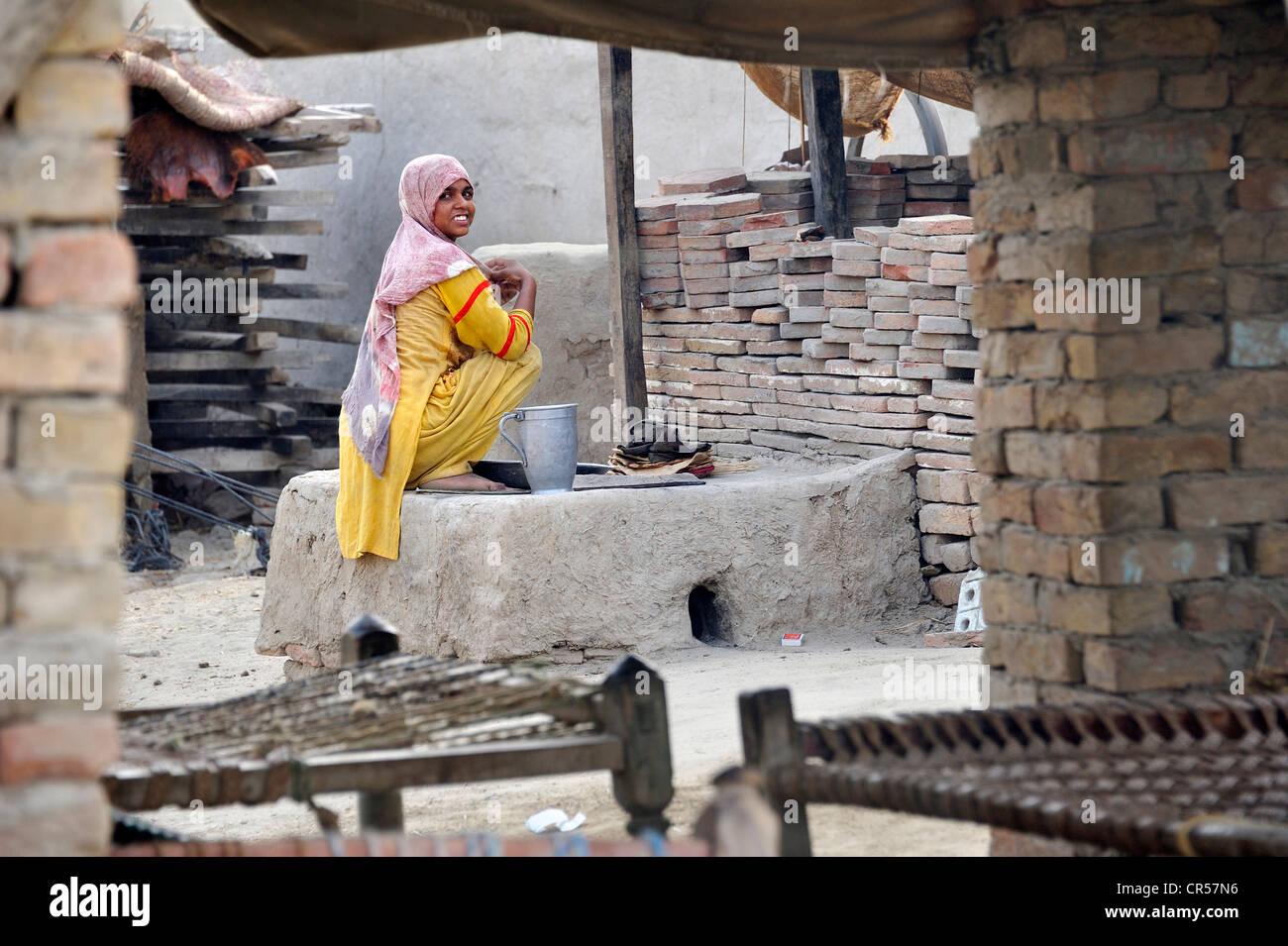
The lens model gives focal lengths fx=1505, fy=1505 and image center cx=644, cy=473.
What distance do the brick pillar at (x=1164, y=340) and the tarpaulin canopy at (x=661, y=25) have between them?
1.01 ft

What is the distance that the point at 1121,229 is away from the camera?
312cm

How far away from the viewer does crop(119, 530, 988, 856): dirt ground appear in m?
4.00

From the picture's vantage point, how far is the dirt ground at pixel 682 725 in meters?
4.00

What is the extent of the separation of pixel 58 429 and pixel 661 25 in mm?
1834

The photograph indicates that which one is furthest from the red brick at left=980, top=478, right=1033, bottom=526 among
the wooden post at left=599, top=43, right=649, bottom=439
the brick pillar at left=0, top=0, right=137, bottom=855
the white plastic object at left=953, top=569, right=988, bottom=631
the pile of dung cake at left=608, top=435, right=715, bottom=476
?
the wooden post at left=599, top=43, right=649, bottom=439

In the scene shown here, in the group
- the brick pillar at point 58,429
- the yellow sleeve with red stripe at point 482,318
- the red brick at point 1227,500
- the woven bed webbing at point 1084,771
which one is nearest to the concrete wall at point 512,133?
the yellow sleeve with red stripe at point 482,318

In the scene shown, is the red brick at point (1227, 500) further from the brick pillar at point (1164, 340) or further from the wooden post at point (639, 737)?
the wooden post at point (639, 737)

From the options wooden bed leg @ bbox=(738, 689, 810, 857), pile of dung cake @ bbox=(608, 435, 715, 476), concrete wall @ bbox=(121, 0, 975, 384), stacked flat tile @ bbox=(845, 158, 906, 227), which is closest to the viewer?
wooden bed leg @ bbox=(738, 689, 810, 857)

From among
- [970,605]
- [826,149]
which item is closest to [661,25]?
[970,605]

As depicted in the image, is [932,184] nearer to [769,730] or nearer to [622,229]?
[622,229]

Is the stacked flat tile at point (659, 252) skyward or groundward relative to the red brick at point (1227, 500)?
skyward

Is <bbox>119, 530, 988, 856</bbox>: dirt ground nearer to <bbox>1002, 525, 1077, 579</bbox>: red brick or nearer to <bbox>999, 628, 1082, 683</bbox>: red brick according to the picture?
<bbox>999, 628, 1082, 683</bbox>: red brick
